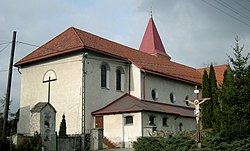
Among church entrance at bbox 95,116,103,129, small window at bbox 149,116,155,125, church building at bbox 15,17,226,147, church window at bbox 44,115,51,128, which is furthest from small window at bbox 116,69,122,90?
church window at bbox 44,115,51,128

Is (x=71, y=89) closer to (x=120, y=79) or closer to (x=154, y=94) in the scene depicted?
(x=120, y=79)

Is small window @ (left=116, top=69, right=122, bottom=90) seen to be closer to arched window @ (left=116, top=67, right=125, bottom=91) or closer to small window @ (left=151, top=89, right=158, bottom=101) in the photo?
arched window @ (left=116, top=67, right=125, bottom=91)

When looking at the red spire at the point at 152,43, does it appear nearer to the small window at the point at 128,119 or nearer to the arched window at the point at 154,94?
the arched window at the point at 154,94

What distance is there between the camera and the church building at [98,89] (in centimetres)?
2994

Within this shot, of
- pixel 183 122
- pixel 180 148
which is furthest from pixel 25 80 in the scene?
pixel 180 148

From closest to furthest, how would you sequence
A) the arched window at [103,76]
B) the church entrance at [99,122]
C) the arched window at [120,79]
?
the church entrance at [99,122] < the arched window at [103,76] < the arched window at [120,79]

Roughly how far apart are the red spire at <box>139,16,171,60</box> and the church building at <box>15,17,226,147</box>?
54.0 feet

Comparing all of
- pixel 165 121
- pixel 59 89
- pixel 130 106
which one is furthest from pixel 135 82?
pixel 59 89

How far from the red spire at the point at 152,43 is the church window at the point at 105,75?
71.6 ft

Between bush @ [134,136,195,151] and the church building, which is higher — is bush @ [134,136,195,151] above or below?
below

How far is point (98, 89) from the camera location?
1241 inches

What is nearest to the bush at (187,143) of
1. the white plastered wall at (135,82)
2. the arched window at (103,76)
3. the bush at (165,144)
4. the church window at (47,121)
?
the bush at (165,144)

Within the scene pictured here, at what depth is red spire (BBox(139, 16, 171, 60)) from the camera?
54.5 meters

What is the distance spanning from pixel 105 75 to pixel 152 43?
23352 mm
